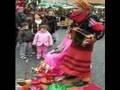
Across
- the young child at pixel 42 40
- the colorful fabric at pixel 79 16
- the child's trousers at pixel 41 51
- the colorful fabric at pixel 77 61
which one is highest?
the colorful fabric at pixel 79 16

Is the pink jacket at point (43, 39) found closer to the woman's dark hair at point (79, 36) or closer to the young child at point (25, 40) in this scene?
the young child at point (25, 40)

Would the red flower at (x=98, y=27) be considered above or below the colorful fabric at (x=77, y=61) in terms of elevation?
above

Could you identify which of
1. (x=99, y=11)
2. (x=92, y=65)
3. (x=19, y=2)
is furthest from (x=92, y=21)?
(x=19, y=2)

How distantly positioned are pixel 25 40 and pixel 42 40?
0.13 meters

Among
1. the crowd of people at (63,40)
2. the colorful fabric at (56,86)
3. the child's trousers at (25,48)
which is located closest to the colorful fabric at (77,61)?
the crowd of people at (63,40)

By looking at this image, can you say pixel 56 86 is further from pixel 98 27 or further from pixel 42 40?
Result: pixel 98 27

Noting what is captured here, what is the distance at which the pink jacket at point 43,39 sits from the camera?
3770mm

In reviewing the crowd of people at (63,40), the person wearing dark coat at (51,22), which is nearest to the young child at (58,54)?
the crowd of people at (63,40)

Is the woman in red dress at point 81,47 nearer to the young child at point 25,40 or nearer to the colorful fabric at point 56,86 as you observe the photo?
the colorful fabric at point 56,86

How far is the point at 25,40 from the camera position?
376 cm

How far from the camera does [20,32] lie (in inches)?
148

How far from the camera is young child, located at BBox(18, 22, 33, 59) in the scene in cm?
375

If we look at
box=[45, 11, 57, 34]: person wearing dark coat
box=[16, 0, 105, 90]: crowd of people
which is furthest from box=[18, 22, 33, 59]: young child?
box=[45, 11, 57, 34]: person wearing dark coat

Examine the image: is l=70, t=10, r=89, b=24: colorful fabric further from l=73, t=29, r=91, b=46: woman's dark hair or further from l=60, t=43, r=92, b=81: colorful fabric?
l=60, t=43, r=92, b=81: colorful fabric
